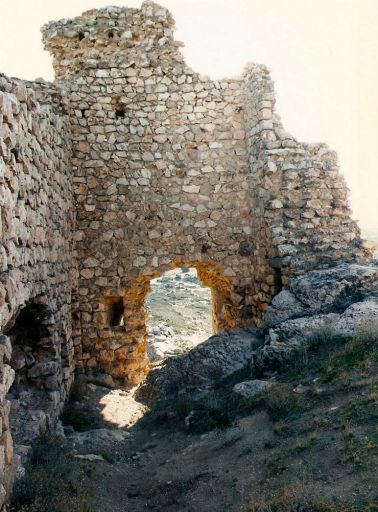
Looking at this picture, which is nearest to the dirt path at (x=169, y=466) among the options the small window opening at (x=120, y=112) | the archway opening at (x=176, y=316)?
the archway opening at (x=176, y=316)

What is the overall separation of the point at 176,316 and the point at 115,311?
1096 cm

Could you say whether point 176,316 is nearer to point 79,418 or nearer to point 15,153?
point 79,418

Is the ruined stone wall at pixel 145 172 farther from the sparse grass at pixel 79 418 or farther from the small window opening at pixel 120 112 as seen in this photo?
the sparse grass at pixel 79 418

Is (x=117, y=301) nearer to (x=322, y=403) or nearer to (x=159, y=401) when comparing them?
(x=159, y=401)

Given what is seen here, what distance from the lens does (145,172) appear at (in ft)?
28.3

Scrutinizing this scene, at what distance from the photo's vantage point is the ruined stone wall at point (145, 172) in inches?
335

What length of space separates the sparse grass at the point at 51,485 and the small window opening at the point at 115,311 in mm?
4153

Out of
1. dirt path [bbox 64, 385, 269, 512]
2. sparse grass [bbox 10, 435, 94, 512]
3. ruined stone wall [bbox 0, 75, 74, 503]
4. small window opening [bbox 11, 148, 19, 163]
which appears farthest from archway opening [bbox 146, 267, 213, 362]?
small window opening [bbox 11, 148, 19, 163]

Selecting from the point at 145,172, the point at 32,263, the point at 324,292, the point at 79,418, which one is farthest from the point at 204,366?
the point at 145,172

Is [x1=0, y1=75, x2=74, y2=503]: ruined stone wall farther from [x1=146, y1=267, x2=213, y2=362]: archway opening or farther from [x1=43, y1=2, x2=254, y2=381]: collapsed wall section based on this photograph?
[x1=146, y1=267, x2=213, y2=362]: archway opening

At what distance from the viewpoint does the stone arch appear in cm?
855

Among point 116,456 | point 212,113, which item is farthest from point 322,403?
point 212,113

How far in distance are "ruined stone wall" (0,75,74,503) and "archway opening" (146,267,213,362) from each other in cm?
449

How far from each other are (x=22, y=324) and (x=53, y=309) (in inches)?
17.7
